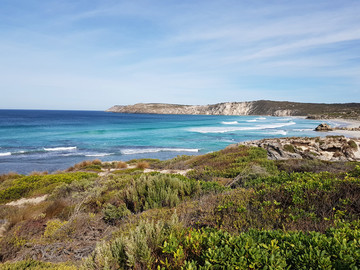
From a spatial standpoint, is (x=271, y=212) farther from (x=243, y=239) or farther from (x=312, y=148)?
(x=312, y=148)

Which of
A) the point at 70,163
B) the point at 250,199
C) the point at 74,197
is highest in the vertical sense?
the point at 250,199

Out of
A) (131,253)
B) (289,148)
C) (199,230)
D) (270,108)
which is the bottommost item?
(289,148)

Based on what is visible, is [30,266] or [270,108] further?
[270,108]

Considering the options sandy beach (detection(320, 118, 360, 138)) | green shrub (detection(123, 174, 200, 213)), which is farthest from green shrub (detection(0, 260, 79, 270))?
sandy beach (detection(320, 118, 360, 138))

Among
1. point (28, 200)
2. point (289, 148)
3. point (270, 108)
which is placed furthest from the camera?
point (270, 108)

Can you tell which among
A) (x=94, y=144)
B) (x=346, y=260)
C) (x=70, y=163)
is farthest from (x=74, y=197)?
(x=94, y=144)

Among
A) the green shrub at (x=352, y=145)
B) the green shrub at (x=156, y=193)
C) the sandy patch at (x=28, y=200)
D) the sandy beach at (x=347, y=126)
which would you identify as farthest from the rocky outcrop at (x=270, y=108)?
the sandy patch at (x=28, y=200)

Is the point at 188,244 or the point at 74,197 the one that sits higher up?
the point at 188,244

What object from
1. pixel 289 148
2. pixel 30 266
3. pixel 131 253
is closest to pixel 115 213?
pixel 30 266

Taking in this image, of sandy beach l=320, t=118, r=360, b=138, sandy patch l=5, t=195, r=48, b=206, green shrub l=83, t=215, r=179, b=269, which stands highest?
green shrub l=83, t=215, r=179, b=269

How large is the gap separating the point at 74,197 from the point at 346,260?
8221mm

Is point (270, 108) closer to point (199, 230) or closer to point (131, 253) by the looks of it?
point (199, 230)

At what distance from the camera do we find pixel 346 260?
2.23 m

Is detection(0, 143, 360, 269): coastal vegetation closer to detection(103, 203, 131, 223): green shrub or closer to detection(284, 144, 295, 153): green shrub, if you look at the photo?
detection(103, 203, 131, 223): green shrub
